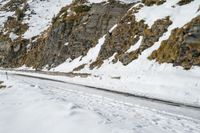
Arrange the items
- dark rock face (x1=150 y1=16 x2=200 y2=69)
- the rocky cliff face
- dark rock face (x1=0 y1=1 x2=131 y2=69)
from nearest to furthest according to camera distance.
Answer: dark rock face (x1=150 y1=16 x2=200 y2=69), the rocky cliff face, dark rock face (x1=0 y1=1 x2=131 y2=69)

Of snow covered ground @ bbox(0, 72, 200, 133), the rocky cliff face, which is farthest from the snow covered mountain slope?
snow covered ground @ bbox(0, 72, 200, 133)

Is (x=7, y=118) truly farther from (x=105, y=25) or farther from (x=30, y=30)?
(x=30, y=30)

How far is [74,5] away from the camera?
5962 cm

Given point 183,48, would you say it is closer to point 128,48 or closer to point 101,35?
point 128,48

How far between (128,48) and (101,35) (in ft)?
40.5

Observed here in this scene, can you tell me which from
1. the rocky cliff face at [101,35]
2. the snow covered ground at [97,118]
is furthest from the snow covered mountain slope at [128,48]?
the snow covered ground at [97,118]

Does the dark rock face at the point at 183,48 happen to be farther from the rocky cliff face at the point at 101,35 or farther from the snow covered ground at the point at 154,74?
the snow covered ground at the point at 154,74

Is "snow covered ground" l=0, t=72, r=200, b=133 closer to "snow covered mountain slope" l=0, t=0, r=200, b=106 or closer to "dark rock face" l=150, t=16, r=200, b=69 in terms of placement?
"snow covered mountain slope" l=0, t=0, r=200, b=106

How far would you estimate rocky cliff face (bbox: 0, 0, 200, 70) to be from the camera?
2731 centimetres

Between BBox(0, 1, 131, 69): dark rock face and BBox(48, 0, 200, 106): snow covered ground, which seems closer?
BBox(48, 0, 200, 106): snow covered ground

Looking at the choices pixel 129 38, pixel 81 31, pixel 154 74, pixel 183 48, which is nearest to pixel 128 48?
pixel 129 38

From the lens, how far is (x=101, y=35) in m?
47.5

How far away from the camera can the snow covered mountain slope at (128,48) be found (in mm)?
24172

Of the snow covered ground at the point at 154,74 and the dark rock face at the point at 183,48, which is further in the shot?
the dark rock face at the point at 183,48
